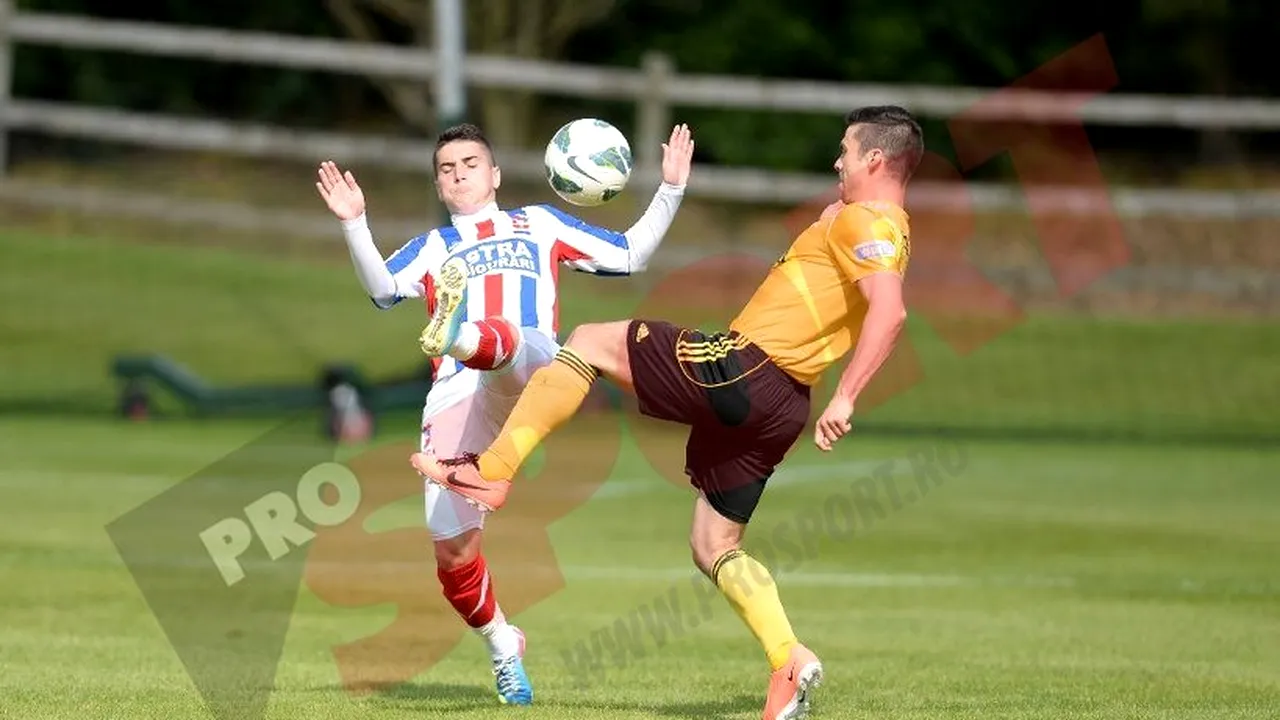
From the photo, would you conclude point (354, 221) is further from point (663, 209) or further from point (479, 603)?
point (479, 603)

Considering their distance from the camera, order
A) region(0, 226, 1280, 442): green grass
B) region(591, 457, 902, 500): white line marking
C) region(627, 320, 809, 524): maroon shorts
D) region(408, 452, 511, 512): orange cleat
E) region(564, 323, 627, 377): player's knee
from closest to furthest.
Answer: region(408, 452, 511, 512): orange cleat → region(627, 320, 809, 524): maroon shorts → region(564, 323, 627, 377): player's knee → region(591, 457, 902, 500): white line marking → region(0, 226, 1280, 442): green grass

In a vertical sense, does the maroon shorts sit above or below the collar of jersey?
below

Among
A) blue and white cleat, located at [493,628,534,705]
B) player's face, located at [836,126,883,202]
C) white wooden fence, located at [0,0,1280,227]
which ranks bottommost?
blue and white cleat, located at [493,628,534,705]

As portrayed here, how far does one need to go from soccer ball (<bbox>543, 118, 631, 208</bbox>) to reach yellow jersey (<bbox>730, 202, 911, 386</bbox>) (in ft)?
3.06

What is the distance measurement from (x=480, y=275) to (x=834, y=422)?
5.71ft

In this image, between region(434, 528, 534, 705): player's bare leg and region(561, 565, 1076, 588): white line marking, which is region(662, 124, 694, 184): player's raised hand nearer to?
region(434, 528, 534, 705): player's bare leg

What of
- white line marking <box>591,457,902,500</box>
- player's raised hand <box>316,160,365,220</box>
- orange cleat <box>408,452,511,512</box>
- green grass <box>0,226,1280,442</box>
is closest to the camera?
orange cleat <box>408,452,511,512</box>

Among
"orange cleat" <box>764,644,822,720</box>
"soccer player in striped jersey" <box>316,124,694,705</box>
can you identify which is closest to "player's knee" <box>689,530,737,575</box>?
"orange cleat" <box>764,644,822,720</box>

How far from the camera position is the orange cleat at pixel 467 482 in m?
7.41

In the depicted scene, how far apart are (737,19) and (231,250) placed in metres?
8.70

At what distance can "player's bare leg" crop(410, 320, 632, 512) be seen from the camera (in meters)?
7.43

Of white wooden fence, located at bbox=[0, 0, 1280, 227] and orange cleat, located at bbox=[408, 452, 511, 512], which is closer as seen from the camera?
orange cleat, located at bbox=[408, 452, 511, 512]

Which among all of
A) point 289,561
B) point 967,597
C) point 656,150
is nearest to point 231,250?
point 656,150

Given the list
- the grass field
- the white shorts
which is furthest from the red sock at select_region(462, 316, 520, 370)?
the grass field
